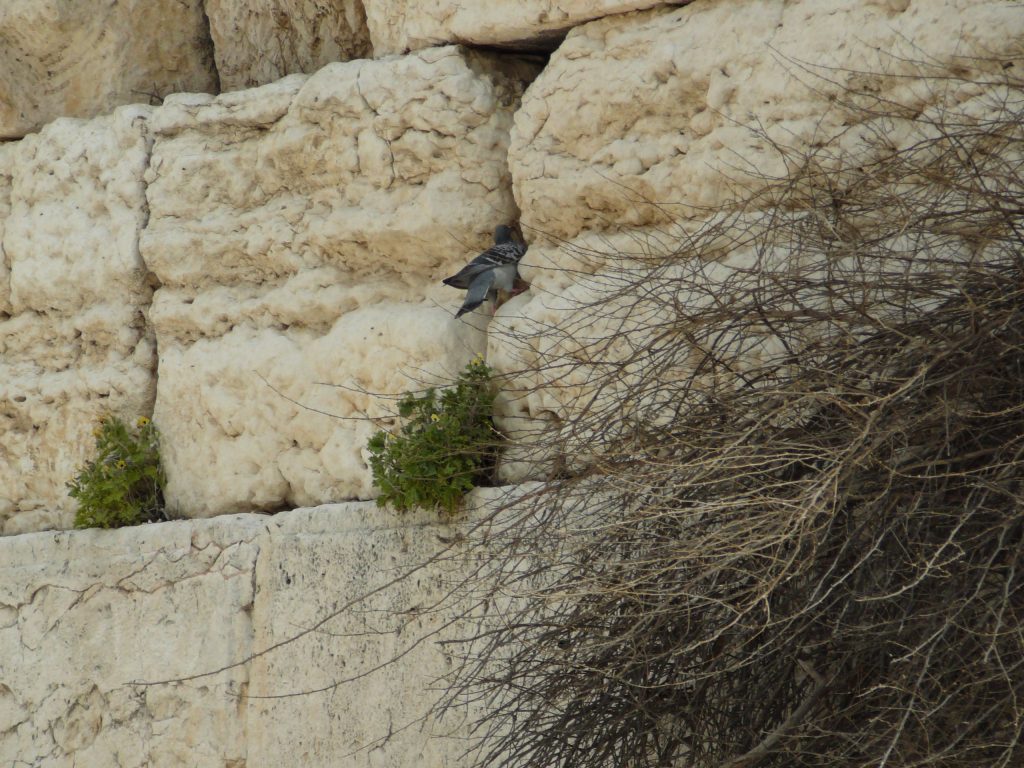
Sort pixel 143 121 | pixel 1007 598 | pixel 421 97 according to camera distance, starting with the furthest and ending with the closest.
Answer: pixel 143 121
pixel 421 97
pixel 1007 598

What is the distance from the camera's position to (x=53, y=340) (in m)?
4.69

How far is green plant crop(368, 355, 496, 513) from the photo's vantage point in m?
3.44

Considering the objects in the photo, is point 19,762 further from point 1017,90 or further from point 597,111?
point 1017,90

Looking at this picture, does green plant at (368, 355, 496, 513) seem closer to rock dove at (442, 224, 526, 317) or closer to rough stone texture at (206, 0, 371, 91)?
rock dove at (442, 224, 526, 317)

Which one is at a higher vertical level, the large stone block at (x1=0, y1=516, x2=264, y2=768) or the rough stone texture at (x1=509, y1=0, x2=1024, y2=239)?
the rough stone texture at (x1=509, y1=0, x2=1024, y2=239)

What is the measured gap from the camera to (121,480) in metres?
4.28

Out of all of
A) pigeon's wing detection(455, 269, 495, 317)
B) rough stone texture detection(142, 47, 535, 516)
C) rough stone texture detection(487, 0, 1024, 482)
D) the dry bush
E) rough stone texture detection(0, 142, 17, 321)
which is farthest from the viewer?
rough stone texture detection(0, 142, 17, 321)

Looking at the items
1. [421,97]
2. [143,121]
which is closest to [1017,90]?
[421,97]

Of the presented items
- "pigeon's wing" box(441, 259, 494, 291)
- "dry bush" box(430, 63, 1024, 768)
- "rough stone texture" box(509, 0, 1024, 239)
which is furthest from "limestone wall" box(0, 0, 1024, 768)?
"dry bush" box(430, 63, 1024, 768)

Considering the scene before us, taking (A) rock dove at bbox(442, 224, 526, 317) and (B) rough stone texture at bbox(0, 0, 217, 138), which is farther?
(B) rough stone texture at bbox(0, 0, 217, 138)

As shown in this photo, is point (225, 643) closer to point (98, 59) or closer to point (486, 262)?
point (486, 262)

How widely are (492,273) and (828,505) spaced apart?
59.0 inches

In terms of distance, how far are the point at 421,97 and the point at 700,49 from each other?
2.97 feet

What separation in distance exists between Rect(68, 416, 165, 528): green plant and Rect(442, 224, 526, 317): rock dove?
1.32m
